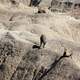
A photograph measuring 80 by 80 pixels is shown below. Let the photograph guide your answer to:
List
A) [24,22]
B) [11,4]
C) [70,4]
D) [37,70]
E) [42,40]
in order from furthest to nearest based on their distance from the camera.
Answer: [70,4] → [11,4] → [24,22] → [42,40] → [37,70]

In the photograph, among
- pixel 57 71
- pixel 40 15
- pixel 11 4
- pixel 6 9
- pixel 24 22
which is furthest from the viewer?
pixel 11 4

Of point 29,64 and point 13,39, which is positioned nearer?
point 29,64

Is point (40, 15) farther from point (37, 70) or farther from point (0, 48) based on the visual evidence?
point (37, 70)

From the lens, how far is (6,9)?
3172 cm

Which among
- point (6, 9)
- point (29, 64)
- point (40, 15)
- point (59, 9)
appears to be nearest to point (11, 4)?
point (6, 9)

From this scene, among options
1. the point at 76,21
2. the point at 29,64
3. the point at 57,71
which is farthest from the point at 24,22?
the point at 57,71

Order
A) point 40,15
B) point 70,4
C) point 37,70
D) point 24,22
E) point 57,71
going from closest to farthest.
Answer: point 57,71 → point 37,70 → point 24,22 → point 40,15 → point 70,4

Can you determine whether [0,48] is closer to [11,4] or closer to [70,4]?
[11,4]

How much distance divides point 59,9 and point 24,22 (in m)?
→ 9.77

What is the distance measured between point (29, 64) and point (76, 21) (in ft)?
36.4

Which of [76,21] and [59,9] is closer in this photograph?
[76,21]

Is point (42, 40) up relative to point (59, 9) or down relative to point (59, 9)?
up

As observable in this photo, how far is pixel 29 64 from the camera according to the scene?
18.0 metres

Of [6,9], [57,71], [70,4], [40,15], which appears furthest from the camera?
[70,4]
